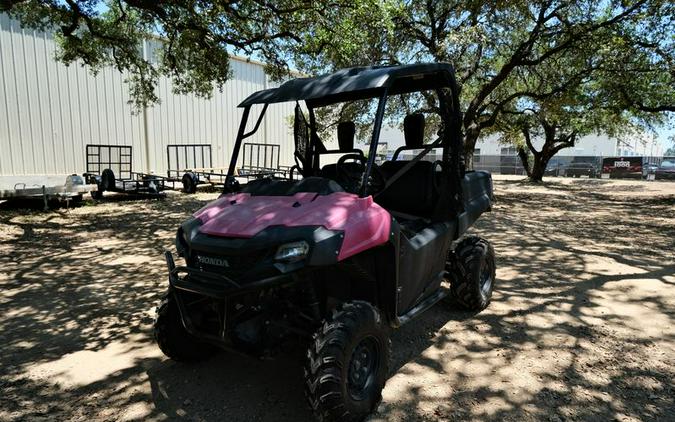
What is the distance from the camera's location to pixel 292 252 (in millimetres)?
2643

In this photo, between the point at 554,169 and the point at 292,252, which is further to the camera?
the point at 554,169

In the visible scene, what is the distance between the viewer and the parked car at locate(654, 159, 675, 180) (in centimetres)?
2867

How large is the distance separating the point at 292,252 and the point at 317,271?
0.35 meters

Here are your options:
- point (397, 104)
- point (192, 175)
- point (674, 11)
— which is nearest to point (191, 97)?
point (192, 175)

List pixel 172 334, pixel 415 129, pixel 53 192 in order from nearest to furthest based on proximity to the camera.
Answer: pixel 172 334 → pixel 415 129 → pixel 53 192

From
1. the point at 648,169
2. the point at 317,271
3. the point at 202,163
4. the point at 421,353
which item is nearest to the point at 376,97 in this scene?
the point at 317,271

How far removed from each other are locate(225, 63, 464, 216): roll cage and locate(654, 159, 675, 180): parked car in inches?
1211

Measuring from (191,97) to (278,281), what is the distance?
58.6 feet

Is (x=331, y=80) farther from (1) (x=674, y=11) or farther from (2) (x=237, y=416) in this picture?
(1) (x=674, y=11)

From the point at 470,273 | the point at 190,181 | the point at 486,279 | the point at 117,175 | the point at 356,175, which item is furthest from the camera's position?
the point at 190,181

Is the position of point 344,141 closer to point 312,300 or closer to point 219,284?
point 312,300

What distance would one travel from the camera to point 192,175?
16203 mm

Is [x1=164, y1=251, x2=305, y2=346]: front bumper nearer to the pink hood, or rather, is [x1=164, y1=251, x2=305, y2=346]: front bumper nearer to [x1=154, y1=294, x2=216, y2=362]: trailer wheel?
the pink hood

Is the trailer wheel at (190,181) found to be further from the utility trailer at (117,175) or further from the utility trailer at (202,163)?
the utility trailer at (117,175)
